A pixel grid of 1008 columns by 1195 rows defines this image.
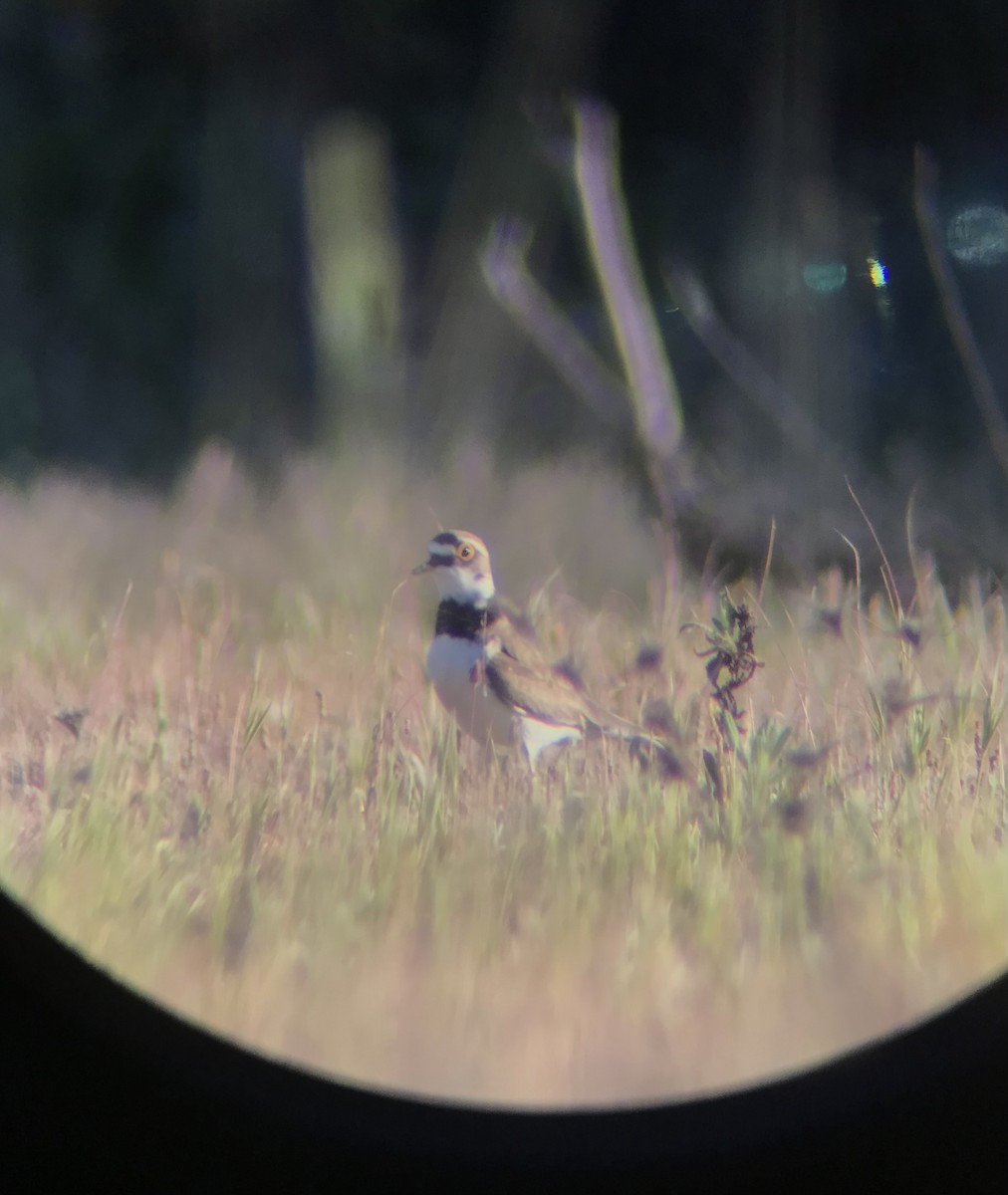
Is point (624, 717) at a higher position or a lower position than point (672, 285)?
lower

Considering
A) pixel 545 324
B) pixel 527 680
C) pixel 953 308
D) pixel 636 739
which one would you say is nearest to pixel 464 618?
pixel 527 680

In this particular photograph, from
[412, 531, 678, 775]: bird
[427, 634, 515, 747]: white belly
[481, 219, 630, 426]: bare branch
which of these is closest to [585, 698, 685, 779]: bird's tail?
[412, 531, 678, 775]: bird

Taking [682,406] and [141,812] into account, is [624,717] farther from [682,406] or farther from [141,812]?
[682,406]

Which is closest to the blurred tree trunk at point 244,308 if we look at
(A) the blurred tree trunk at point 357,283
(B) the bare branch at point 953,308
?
(A) the blurred tree trunk at point 357,283

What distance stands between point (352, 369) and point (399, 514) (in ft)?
1.84

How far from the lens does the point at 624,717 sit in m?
2.07

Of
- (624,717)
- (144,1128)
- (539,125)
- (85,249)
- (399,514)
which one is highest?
(539,125)

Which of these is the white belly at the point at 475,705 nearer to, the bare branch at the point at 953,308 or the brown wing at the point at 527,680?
the brown wing at the point at 527,680

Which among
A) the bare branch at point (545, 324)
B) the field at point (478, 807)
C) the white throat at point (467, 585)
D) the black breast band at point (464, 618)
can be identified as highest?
the bare branch at point (545, 324)

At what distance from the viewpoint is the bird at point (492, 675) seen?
2.03m

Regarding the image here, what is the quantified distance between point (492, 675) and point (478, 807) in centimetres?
50

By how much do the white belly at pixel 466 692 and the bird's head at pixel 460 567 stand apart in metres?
0.12

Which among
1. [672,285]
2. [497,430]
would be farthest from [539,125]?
[497,430]

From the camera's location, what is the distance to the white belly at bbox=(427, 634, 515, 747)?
204cm
